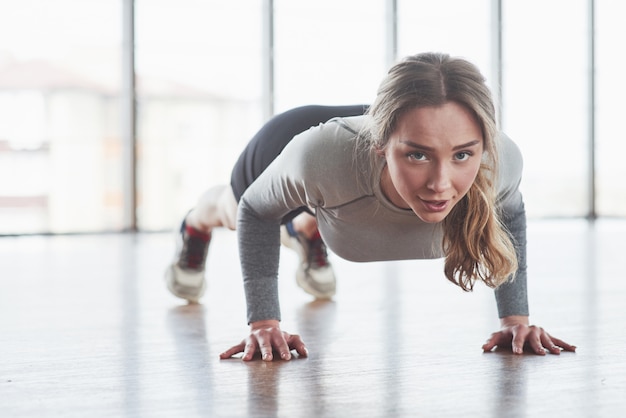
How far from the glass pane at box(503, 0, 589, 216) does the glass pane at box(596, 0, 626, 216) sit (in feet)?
0.40

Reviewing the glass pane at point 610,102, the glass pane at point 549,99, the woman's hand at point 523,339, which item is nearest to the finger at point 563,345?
the woman's hand at point 523,339

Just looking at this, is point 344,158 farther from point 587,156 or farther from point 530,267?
point 587,156

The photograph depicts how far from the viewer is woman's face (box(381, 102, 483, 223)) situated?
142 centimetres

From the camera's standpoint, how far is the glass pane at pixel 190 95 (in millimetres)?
5938

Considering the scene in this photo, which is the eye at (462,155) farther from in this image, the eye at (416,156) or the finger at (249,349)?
the finger at (249,349)

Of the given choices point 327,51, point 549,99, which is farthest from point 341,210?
point 549,99

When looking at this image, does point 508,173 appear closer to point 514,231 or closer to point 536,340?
point 514,231

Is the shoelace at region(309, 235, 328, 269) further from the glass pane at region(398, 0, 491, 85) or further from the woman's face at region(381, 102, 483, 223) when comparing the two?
the glass pane at region(398, 0, 491, 85)

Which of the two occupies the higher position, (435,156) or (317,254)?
(435,156)

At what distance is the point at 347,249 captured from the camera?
1.83 metres

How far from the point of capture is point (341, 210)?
171 centimetres

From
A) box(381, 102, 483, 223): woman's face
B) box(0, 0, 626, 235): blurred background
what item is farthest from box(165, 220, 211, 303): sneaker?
box(0, 0, 626, 235): blurred background

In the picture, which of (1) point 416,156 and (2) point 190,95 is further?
(2) point 190,95

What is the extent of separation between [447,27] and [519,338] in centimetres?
531
